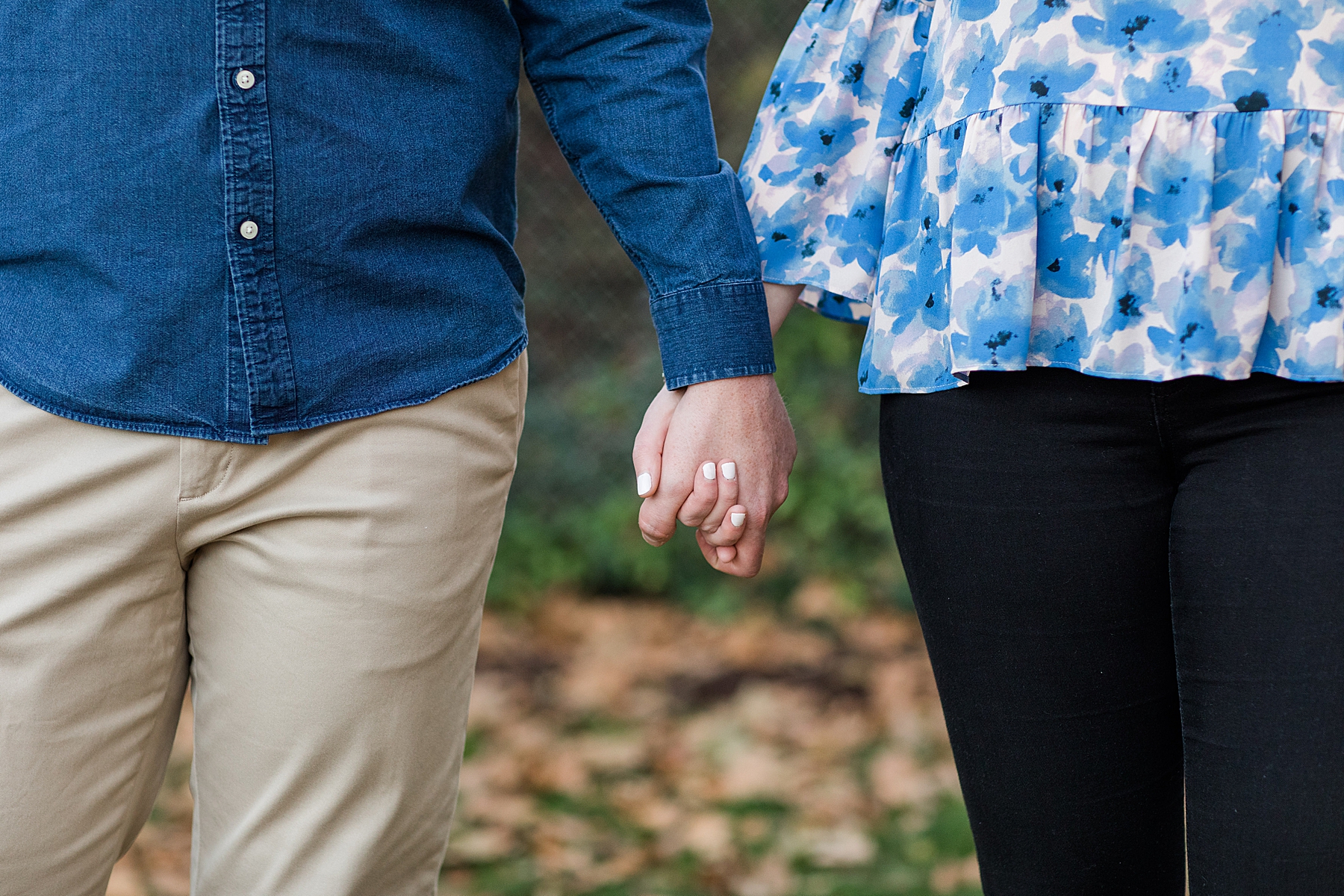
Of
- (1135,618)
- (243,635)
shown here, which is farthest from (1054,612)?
(243,635)

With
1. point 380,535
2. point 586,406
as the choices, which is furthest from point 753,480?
point 586,406

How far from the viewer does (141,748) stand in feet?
4.48

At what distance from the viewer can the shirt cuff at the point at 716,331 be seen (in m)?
1.49

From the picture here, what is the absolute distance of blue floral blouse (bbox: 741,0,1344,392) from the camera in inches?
45.6

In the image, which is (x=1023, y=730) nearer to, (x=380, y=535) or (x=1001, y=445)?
(x=1001, y=445)

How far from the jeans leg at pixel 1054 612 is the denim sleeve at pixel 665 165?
0.24 metres

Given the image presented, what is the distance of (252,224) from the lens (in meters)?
1.27

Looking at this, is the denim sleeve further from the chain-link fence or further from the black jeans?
the chain-link fence

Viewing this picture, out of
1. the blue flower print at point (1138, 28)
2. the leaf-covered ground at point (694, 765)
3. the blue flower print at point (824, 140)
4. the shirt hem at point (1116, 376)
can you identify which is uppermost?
the blue flower print at point (1138, 28)

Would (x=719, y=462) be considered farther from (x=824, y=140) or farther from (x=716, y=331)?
(x=824, y=140)

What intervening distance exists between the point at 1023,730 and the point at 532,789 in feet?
7.92

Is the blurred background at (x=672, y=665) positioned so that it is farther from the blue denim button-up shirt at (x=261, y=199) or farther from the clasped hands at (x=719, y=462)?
the blue denim button-up shirt at (x=261, y=199)

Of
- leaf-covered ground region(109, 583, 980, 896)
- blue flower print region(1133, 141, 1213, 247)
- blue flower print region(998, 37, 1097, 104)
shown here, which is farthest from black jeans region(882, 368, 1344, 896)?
leaf-covered ground region(109, 583, 980, 896)

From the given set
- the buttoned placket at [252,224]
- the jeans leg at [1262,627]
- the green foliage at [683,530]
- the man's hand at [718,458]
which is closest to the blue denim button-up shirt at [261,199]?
the buttoned placket at [252,224]
